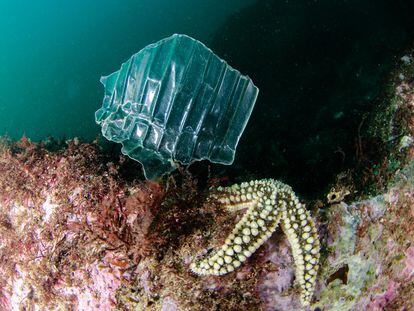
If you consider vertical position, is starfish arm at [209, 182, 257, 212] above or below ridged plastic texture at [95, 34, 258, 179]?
below

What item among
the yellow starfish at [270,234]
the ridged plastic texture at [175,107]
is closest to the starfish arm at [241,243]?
the yellow starfish at [270,234]

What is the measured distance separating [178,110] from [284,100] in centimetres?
593

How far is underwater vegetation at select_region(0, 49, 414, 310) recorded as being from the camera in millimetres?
3148

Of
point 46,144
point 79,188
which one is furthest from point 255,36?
point 79,188

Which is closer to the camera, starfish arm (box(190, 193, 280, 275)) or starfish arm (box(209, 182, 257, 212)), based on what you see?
starfish arm (box(190, 193, 280, 275))

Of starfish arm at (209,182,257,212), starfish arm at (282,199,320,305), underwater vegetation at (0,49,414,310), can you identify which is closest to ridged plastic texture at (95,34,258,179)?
underwater vegetation at (0,49,414,310)

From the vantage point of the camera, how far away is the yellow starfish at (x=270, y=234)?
288cm

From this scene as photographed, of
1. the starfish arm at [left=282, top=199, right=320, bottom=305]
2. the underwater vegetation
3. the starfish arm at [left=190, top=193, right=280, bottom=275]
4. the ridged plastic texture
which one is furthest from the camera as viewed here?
the ridged plastic texture

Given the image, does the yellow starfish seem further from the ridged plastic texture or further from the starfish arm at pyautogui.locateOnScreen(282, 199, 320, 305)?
the ridged plastic texture

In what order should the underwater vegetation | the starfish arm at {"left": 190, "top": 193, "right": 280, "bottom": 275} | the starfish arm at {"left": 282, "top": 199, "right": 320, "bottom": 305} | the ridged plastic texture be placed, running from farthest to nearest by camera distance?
the ridged plastic texture
the underwater vegetation
the starfish arm at {"left": 282, "top": 199, "right": 320, "bottom": 305}
the starfish arm at {"left": 190, "top": 193, "right": 280, "bottom": 275}

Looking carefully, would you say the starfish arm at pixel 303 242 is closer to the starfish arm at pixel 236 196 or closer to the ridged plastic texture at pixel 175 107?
the starfish arm at pixel 236 196

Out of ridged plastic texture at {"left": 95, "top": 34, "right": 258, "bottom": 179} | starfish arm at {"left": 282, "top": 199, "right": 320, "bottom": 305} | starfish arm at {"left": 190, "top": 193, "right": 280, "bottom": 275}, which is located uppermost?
ridged plastic texture at {"left": 95, "top": 34, "right": 258, "bottom": 179}

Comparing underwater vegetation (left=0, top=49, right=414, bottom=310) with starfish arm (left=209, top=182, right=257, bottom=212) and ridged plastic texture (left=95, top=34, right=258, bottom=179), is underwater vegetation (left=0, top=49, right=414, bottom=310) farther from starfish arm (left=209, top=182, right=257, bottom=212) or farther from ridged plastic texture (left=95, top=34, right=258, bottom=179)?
ridged plastic texture (left=95, top=34, right=258, bottom=179)

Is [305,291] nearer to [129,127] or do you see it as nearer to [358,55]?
[129,127]
